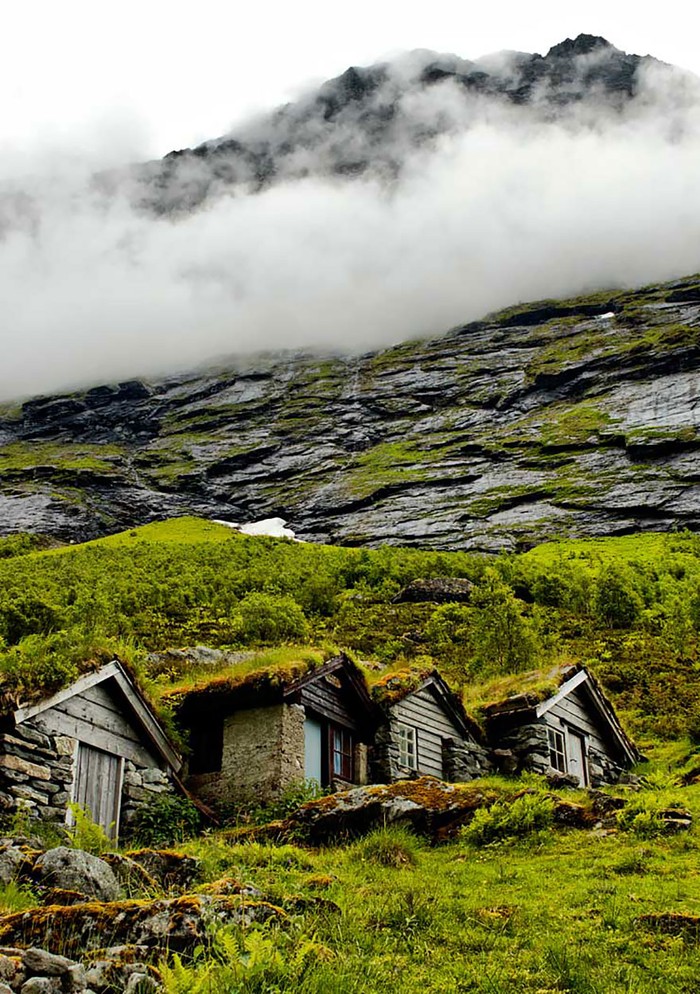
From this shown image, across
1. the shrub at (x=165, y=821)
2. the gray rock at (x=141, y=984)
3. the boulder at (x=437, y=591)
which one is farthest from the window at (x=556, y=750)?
the boulder at (x=437, y=591)

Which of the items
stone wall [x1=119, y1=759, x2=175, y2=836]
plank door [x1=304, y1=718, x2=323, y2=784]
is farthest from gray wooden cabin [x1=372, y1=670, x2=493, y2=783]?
stone wall [x1=119, y1=759, x2=175, y2=836]

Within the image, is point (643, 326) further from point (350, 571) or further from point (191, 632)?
point (191, 632)

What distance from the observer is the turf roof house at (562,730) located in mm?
27516

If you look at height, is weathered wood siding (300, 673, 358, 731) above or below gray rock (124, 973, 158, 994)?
below

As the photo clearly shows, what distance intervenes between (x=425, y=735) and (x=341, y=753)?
9.43 feet

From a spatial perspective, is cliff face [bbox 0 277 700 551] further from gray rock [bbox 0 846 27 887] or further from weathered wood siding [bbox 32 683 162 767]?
gray rock [bbox 0 846 27 887]

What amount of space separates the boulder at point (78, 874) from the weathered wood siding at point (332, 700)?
11459mm

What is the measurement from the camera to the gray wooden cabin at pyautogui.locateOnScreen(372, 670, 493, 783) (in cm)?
2642

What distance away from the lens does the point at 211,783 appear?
23594 millimetres

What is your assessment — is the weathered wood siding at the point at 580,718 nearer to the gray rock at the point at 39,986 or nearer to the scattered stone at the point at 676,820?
the scattered stone at the point at 676,820

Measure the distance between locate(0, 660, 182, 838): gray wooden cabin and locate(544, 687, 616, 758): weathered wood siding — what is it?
11168 mm

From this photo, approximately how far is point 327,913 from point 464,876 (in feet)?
12.5

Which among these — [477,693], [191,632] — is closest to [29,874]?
[477,693]

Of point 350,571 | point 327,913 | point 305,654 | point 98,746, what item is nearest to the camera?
point 327,913
